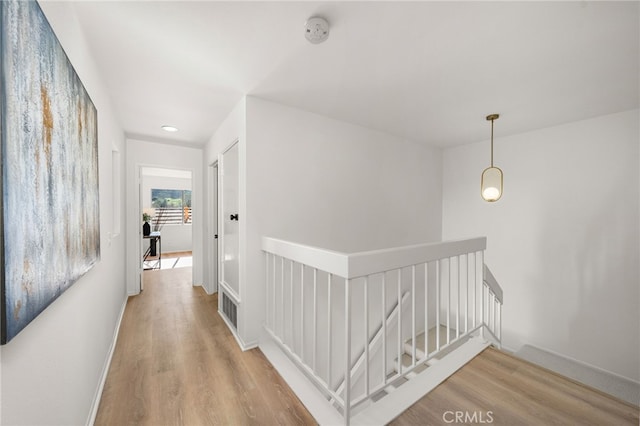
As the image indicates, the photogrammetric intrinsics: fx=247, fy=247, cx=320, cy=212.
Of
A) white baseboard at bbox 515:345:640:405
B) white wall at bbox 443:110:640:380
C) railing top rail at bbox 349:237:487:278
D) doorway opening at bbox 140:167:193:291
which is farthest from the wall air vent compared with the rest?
doorway opening at bbox 140:167:193:291

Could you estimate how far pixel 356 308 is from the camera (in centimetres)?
301

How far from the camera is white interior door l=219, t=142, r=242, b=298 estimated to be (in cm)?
269

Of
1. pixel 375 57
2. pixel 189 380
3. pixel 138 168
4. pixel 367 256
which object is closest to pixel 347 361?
pixel 367 256

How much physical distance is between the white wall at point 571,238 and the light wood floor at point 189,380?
11.2 feet

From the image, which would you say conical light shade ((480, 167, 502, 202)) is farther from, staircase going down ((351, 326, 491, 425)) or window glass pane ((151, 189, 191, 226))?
window glass pane ((151, 189, 191, 226))

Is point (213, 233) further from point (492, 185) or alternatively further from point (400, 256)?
point (492, 185)

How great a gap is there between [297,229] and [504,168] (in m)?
3.17

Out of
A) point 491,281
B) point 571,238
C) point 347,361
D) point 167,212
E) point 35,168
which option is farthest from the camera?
point 167,212

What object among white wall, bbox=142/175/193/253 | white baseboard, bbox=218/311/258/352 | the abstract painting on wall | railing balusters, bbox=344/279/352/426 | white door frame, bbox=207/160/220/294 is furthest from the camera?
white wall, bbox=142/175/193/253

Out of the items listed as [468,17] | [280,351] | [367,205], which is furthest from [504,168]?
[280,351]

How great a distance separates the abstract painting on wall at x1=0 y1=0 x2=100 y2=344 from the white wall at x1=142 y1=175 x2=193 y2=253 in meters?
6.91

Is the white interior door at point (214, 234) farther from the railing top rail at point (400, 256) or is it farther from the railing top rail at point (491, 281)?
the railing top rail at point (491, 281)

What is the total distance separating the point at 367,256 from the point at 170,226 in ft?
25.2

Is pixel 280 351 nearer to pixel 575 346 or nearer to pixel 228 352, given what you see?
pixel 228 352
